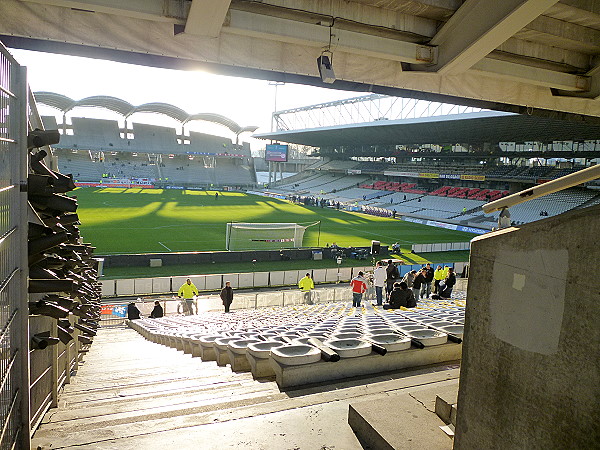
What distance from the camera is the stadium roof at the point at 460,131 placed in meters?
41.4

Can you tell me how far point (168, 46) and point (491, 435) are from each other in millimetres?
5111

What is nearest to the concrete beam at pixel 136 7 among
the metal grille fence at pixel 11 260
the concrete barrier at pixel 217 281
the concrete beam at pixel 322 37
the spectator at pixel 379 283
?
the concrete beam at pixel 322 37

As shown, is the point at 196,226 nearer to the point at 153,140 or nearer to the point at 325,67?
the point at 325,67

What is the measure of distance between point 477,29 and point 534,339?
13.9 ft

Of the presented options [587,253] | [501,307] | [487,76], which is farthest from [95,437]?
[487,76]

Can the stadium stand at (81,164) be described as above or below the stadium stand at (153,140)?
below

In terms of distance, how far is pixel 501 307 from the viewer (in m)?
2.40

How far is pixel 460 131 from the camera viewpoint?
52.2 m

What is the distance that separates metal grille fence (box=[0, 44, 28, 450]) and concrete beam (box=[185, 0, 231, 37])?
2383 millimetres

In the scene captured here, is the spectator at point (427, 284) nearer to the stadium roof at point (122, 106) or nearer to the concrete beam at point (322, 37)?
the concrete beam at point (322, 37)

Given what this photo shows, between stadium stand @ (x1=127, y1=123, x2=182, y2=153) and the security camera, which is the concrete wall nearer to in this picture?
the security camera

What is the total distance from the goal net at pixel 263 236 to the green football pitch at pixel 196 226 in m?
1.07

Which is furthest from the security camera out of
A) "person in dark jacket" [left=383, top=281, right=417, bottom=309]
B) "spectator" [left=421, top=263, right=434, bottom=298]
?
"spectator" [left=421, top=263, right=434, bottom=298]

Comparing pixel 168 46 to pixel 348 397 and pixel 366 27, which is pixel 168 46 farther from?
pixel 348 397
